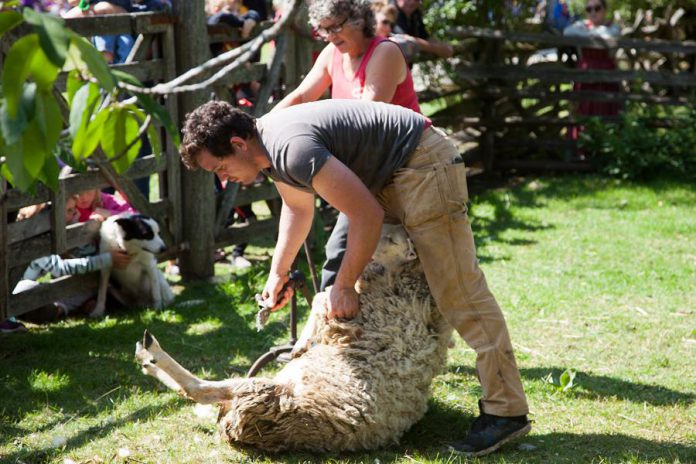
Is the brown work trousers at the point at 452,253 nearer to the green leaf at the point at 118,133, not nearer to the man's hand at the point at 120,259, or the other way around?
the green leaf at the point at 118,133

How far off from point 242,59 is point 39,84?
1.79ft

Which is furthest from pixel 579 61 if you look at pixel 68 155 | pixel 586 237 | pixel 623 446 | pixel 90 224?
pixel 68 155

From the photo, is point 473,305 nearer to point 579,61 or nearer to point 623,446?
point 623,446

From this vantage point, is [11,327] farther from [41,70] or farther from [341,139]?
[41,70]

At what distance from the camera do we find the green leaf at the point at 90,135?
188cm

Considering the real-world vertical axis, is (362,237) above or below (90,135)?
below

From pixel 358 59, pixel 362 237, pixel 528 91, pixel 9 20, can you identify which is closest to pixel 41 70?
pixel 9 20

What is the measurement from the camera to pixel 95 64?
1.70 metres

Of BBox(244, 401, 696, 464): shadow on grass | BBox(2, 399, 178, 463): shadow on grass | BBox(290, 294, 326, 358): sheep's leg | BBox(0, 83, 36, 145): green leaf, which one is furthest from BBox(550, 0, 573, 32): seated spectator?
BBox(0, 83, 36, 145): green leaf

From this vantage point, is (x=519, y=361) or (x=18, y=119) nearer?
(x=18, y=119)

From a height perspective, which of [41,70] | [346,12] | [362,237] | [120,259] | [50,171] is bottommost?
[120,259]

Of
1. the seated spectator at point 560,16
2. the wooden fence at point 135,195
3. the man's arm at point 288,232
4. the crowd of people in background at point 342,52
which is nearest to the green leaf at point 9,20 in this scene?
the crowd of people in background at point 342,52

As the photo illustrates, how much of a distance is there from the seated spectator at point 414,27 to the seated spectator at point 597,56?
8.71ft

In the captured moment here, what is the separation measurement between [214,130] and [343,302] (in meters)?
0.94
